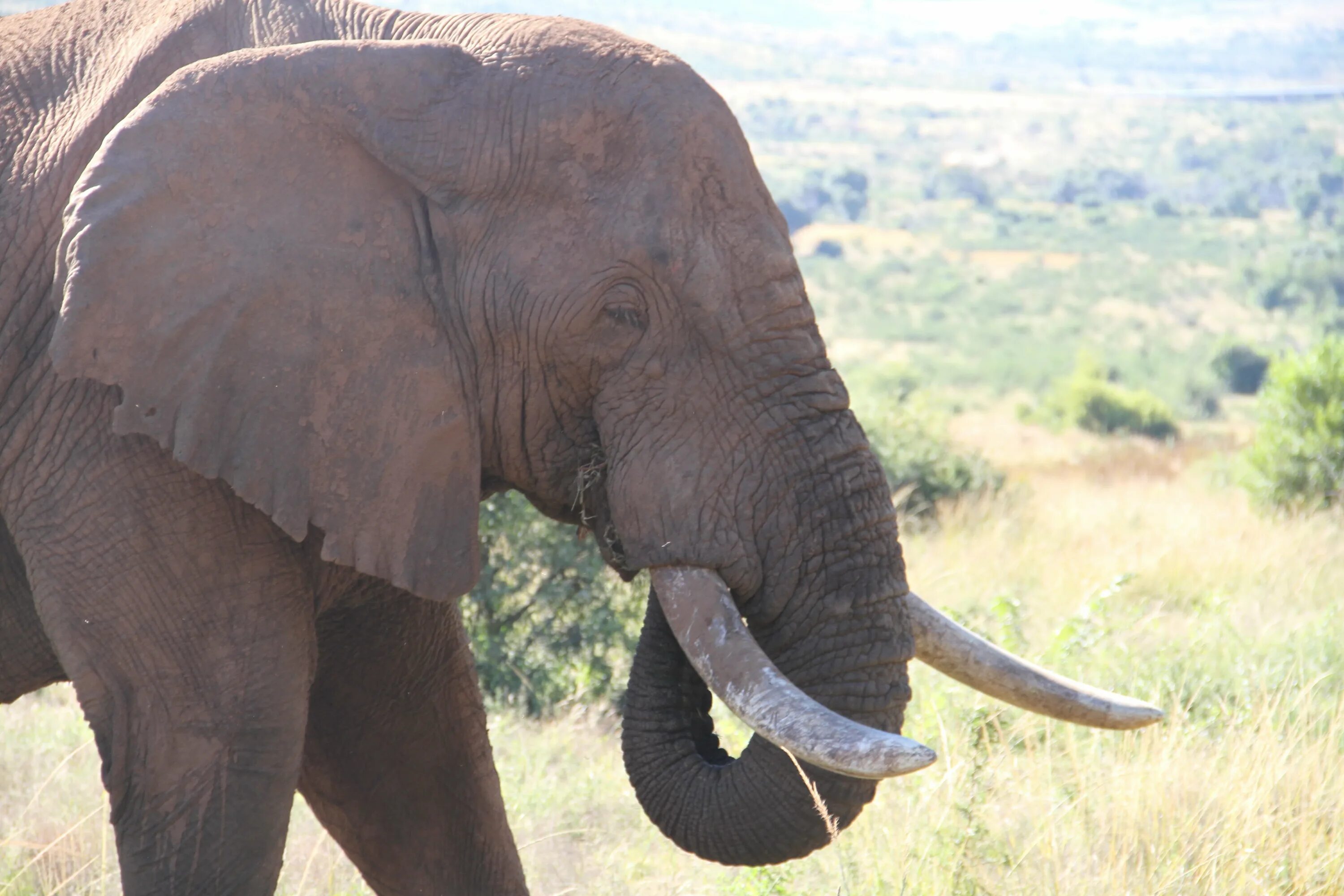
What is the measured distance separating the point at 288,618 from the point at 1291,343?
145 ft

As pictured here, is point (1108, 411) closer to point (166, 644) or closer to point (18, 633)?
point (18, 633)

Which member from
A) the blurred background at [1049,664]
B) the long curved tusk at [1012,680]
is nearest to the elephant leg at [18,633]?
the blurred background at [1049,664]

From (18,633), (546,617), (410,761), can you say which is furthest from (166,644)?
(546,617)

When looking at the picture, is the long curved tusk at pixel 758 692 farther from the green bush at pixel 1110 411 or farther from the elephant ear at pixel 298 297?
the green bush at pixel 1110 411

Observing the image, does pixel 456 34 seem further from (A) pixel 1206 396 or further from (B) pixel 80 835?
(A) pixel 1206 396

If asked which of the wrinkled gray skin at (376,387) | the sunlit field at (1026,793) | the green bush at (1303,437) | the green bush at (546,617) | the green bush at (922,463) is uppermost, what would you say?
the wrinkled gray skin at (376,387)

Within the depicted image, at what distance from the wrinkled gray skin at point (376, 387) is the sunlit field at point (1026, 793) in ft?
3.76

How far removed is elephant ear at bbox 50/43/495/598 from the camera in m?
2.79

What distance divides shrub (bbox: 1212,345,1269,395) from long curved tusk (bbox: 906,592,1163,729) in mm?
37605

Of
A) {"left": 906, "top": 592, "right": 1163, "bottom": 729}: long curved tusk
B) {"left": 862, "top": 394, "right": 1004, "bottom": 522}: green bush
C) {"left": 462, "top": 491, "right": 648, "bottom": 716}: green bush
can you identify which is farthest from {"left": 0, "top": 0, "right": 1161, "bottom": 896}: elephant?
{"left": 862, "top": 394, "right": 1004, "bottom": 522}: green bush

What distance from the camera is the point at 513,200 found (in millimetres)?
2986

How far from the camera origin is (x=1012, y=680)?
133 inches

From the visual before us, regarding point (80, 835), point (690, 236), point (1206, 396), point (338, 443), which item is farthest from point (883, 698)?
point (1206, 396)

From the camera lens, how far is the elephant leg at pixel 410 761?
3.68 m
